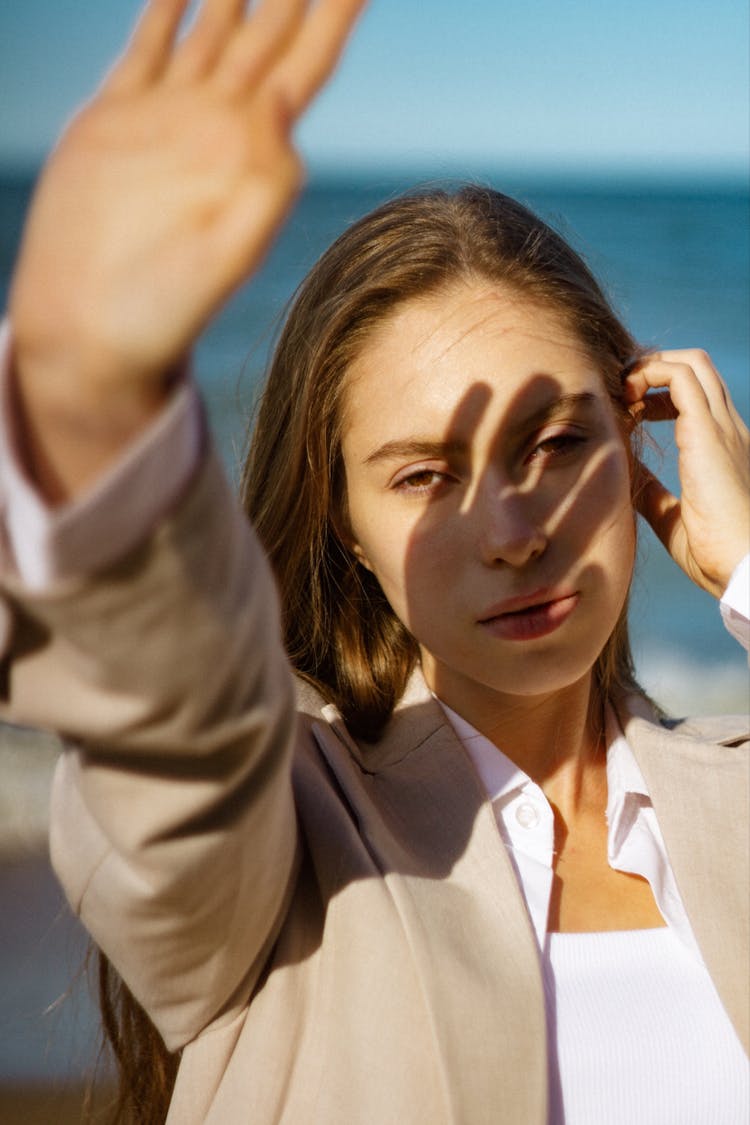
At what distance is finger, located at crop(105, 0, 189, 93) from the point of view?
1192 mm

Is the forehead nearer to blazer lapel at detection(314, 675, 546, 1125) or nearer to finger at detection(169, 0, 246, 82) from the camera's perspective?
blazer lapel at detection(314, 675, 546, 1125)

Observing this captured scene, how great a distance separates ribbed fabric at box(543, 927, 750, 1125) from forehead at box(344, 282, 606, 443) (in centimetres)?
85

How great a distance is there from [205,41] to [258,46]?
0.05 m

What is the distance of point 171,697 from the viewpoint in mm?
1211

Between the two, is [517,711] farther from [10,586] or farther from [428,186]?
[10,586]

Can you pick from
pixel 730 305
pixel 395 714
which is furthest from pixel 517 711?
pixel 730 305

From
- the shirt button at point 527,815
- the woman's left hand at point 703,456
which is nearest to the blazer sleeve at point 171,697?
the shirt button at point 527,815

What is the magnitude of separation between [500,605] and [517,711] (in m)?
0.33

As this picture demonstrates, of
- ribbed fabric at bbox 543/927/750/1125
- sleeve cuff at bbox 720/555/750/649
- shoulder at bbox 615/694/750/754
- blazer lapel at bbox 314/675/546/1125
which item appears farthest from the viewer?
shoulder at bbox 615/694/750/754

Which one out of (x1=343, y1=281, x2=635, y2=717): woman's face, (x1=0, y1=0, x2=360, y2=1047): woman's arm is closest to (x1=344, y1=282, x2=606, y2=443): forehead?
(x1=343, y1=281, x2=635, y2=717): woman's face

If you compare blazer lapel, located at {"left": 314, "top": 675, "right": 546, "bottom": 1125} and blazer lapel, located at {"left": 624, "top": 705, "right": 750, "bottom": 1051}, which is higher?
blazer lapel, located at {"left": 314, "top": 675, "right": 546, "bottom": 1125}

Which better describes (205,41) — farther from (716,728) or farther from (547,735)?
(716,728)

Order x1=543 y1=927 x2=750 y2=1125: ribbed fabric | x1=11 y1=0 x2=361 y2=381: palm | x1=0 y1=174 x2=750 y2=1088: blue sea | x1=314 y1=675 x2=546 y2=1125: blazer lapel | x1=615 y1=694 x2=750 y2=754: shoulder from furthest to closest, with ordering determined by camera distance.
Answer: x1=0 y1=174 x2=750 y2=1088: blue sea → x1=615 y1=694 x2=750 y2=754: shoulder → x1=543 y1=927 x2=750 y2=1125: ribbed fabric → x1=314 y1=675 x2=546 y2=1125: blazer lapel → x1=11 y1=0 x2=361 y2=381: palm

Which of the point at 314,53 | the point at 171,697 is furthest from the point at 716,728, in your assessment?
the point at 314,53
